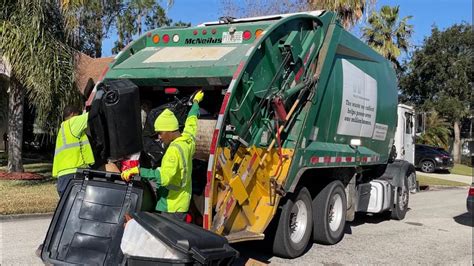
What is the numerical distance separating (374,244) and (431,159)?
2068 centimetres

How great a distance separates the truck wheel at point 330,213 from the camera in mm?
7152

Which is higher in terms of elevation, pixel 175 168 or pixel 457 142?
pixel 457 142

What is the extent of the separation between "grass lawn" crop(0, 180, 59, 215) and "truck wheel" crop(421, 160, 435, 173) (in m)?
20.6

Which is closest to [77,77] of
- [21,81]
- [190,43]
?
[21,81]

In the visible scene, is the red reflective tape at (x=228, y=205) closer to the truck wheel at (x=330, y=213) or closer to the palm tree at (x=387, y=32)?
the truck wheel at (x=330, y=213)

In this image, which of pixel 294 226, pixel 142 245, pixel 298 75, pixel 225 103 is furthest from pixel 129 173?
pixel 294 226

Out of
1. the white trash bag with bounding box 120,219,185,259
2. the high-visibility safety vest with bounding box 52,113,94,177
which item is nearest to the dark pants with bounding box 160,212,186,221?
the white trash bag with bounding box 120,219,185,259

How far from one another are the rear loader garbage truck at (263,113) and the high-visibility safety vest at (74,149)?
347mm

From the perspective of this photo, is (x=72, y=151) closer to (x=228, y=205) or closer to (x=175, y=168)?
(x=175, y=168)

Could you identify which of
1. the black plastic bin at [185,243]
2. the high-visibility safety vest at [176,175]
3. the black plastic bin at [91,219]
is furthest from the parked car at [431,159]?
the black plastic bin at [185,243]

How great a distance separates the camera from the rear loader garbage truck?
529 centimetres

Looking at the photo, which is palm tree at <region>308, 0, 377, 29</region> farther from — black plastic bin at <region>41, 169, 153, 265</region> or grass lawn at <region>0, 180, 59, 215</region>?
black plastic bin at <region>41, 169, 153, 265</region>

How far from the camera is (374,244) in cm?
785

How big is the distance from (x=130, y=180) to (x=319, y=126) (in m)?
3.32
